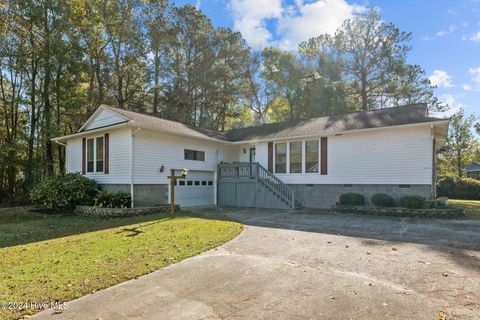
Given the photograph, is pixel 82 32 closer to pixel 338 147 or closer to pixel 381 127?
pixel 338 147

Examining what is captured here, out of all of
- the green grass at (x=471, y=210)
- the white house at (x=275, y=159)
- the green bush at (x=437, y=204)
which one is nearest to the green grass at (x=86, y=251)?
the white house at (x=275, y=159)

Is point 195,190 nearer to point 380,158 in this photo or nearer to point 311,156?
point 311,156

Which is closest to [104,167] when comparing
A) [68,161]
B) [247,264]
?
[68,161]

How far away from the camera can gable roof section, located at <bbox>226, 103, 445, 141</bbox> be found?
12.4 m

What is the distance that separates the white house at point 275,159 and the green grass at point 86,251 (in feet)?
12.7

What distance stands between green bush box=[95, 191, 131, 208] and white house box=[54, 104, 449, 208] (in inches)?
18.9

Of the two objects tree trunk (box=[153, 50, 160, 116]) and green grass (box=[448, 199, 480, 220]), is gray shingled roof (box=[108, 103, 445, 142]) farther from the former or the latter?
tree trunk (box=[153, 50, 160, 116])

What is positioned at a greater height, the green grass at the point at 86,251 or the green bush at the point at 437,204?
the green bush at the point at 437,204

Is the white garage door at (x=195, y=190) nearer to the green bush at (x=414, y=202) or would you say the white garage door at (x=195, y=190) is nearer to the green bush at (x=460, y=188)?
the green bush at (x=414, y=202)

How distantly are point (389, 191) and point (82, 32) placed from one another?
21.0 meters

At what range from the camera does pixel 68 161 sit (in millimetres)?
16141

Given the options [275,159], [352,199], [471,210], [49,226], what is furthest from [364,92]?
[49,226]

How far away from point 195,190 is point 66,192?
19.5ft

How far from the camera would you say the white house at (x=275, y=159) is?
1202cm
